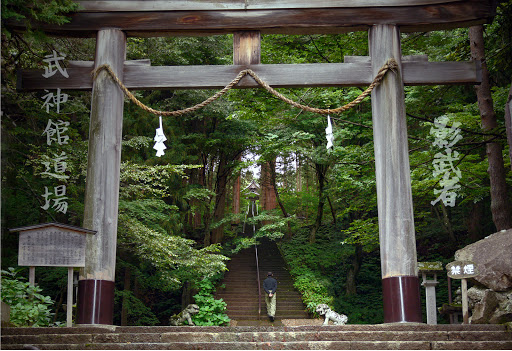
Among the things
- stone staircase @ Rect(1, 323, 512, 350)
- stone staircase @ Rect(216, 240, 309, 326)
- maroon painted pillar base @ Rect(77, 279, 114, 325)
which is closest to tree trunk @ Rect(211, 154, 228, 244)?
stone staircase @ Rect(216, 240, 309, 326)

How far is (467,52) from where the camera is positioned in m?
11.4

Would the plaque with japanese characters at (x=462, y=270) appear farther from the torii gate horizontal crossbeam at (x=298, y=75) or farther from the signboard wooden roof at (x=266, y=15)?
the signboard wooden roof at (x=266, y=15)

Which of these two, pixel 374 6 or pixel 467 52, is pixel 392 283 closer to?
pixel 374 6

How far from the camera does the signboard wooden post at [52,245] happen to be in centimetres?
658

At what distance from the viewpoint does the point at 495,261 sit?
780 centimetres

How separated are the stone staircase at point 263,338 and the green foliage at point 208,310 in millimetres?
8559

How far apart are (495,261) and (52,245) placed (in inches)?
249

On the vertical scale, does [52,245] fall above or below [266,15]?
below

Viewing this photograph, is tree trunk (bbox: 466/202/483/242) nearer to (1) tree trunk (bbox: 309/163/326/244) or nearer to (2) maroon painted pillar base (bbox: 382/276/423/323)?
(1) tree trunk (bbox: 309/163/326/244)

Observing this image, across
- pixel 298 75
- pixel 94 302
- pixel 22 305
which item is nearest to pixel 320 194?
pixel 298 75

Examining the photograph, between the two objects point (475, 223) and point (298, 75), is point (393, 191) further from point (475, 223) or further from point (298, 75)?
point (475, 223)

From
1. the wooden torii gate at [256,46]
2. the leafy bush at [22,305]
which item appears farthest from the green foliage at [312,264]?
the leafy bush at [22,305]

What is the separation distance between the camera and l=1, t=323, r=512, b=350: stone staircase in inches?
206

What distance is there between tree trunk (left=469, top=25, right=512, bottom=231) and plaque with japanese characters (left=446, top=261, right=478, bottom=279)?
7.49 feet
